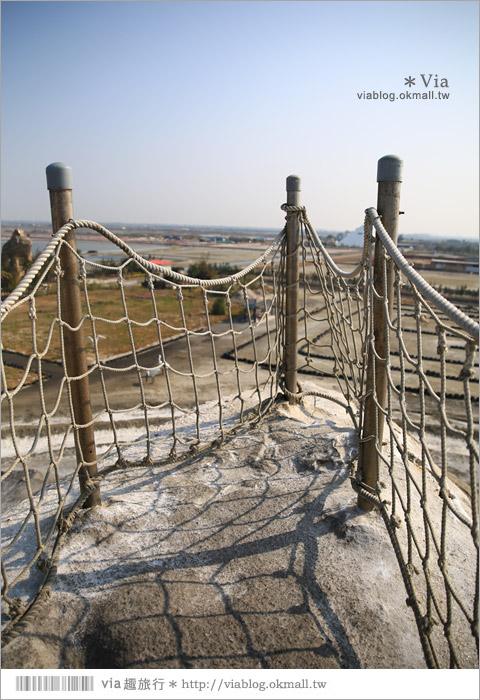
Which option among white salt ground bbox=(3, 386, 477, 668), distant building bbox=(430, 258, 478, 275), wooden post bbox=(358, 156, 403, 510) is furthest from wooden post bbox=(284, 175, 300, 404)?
distant building bbox=(430, 258, 478, 275)

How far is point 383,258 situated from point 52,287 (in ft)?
51.7

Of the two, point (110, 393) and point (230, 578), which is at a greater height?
point (230, 578)

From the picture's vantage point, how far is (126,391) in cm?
598

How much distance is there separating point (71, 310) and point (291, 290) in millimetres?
1705

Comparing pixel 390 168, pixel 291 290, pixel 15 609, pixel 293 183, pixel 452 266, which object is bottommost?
pixel 15 609

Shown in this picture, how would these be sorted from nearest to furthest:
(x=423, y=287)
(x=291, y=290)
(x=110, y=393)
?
(x=423, y=287) → (x=291, y=290) → (x=110, y=393)

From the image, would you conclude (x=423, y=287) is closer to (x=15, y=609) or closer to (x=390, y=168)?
(x=390, y=168)

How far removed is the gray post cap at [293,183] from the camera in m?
3.11

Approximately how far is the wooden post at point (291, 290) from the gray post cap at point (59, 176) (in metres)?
1.64

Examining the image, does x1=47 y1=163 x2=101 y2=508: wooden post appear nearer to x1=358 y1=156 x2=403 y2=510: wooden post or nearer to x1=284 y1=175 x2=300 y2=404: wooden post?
x1=358 y1=156 x2=403 y2=510: wooden post

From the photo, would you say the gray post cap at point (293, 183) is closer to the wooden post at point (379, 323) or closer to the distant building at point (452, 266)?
the wooden post at point (379, 323)

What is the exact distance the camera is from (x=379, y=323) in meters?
1.94

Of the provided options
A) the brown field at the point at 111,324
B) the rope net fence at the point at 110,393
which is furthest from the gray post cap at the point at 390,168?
the brown field at the point at 111,324

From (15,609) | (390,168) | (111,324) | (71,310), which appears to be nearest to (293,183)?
(390,168)
